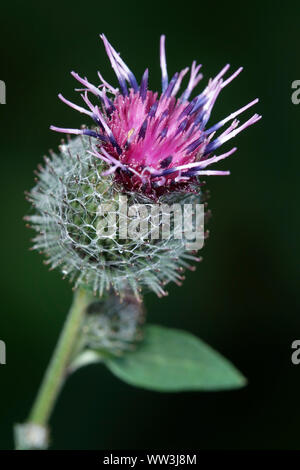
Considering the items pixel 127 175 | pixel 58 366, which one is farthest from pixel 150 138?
pixel 58 366

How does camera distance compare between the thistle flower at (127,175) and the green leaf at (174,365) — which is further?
the green leaf at (174,365)

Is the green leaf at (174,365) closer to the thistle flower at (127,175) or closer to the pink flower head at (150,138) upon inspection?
the thistle flower at (127,175)

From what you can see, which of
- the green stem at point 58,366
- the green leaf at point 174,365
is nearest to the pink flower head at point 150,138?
the green stem at point 58,366

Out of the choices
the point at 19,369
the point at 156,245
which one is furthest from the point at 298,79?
the point at 19,369

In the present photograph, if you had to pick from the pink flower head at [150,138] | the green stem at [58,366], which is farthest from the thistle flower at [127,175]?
the green stem at [58,366]

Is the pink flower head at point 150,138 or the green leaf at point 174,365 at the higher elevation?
the pink flower head at point 150,138

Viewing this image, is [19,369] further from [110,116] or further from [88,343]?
[110,116]

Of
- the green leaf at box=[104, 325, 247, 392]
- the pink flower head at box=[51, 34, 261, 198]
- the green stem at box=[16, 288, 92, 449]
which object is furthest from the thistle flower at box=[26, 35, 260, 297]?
the green leaf at box=[104, 325, 247, 392]
